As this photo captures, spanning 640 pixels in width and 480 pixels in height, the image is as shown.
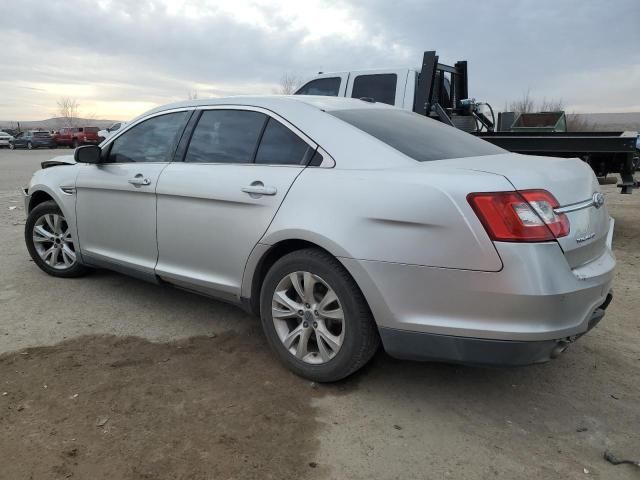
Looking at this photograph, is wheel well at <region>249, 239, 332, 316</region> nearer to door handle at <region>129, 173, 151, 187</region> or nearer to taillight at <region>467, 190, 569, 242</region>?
taillight at <region>467, 190, 569, 242</region>

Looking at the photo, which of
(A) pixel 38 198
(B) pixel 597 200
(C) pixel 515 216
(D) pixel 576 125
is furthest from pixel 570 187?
(D) pixel 576 125

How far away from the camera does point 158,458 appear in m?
2.49

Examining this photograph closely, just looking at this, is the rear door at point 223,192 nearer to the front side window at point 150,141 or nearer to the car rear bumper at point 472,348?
the front side window at point 150,141

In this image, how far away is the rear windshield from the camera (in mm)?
3127

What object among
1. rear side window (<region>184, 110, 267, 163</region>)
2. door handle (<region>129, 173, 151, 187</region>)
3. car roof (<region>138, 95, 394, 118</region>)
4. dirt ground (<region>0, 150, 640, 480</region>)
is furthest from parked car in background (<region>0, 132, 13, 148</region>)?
rear side window (<region>184, 110, 267, 163</region>)

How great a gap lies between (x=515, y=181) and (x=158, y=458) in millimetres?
2067

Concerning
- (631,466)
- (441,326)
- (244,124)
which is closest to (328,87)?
(244,124)

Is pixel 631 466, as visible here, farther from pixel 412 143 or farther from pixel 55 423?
pixel 55 423

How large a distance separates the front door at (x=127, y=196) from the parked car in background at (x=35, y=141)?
4192cm

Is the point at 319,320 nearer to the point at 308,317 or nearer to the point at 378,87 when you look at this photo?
the point at 308,317

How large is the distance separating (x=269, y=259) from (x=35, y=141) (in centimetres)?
4498

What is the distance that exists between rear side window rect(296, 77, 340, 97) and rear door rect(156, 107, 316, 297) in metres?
4.76

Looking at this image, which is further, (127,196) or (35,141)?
(35,141)

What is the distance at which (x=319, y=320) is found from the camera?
10.1 feet
